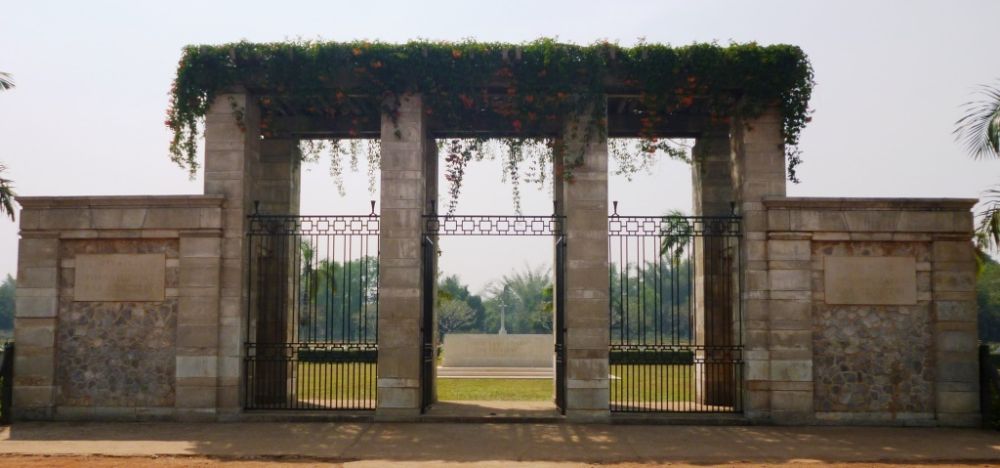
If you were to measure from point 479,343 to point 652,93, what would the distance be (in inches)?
643

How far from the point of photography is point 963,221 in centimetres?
1152

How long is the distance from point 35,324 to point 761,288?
10.2 metres

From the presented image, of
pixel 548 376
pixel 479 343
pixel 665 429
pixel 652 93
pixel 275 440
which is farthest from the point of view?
pixel 479 343

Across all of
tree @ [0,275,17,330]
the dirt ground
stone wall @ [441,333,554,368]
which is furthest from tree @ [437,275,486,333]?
the dirt ground

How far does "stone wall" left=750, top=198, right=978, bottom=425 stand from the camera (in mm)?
11422

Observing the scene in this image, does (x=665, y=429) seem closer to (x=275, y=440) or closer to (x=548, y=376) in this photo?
(x=275, y=440)

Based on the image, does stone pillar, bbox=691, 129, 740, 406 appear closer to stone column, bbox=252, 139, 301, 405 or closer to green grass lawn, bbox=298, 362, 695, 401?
green grass lawn, bbox=298, 362, 695, 401

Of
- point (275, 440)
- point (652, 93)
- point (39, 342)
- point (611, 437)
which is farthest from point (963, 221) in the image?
point (39, 342)

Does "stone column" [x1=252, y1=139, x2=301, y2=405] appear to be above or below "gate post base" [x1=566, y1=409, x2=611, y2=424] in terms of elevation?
above

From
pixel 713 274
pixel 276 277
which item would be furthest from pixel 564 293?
pixel 276 277

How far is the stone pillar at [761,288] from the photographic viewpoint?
37.3 ft

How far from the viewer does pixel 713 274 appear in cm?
1368

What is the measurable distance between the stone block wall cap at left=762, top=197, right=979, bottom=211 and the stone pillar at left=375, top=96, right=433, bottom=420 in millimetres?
4987

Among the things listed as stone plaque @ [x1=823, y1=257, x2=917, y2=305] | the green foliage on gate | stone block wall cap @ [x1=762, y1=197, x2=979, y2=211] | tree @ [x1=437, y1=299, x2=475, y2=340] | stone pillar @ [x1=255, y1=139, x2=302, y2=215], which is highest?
the green foliage on gate
